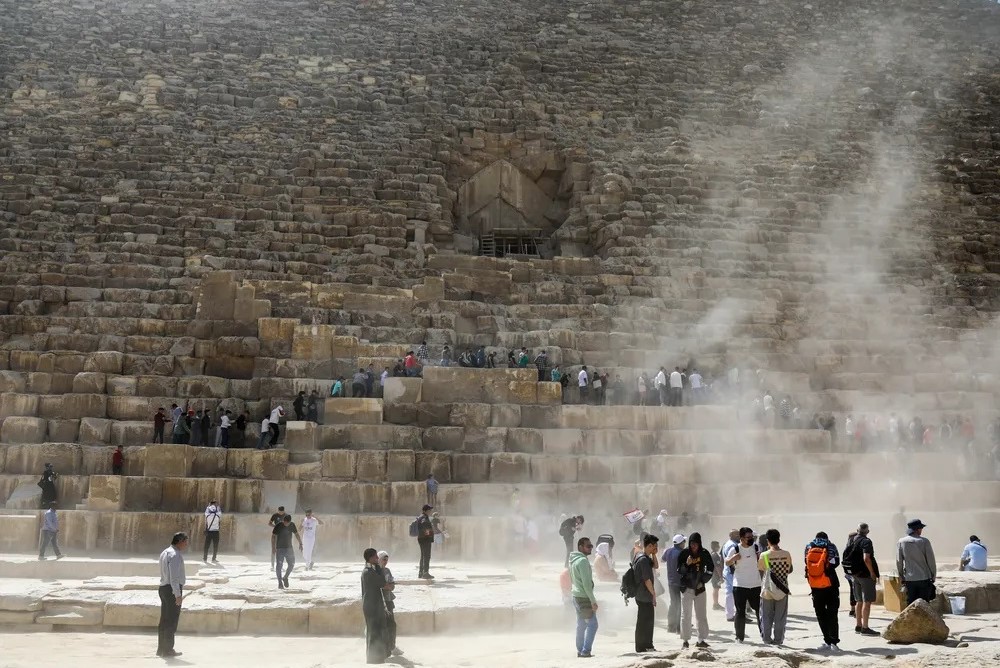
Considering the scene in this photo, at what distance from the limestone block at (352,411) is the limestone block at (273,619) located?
5193 millimetres

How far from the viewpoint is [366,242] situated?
18578 mm

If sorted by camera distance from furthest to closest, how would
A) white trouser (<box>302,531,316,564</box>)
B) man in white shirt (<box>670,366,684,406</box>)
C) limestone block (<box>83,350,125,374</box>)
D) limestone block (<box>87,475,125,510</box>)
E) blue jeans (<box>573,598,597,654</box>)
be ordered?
man in white shirt (<box>670,366,684,406</box>), limestone block (<box>83,350,125,374</box>), limestone block (<box>87,475,125,510</box>), white trouser (<box>302,531,316,564</box>), blue jeans (<box>573,598,597,654</box>)

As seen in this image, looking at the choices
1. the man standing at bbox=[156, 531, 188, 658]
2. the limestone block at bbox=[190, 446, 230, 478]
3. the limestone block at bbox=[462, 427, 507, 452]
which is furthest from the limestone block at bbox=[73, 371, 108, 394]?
the man standing at bbox=[156, 531, 188, 658]

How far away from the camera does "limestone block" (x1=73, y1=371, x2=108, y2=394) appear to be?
14.2 m

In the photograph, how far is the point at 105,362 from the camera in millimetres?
14734

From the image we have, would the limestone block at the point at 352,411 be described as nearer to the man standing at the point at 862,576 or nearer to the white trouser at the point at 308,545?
the white trouser at the point at 308,545

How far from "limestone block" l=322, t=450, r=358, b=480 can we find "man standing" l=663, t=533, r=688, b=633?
6.05 meters

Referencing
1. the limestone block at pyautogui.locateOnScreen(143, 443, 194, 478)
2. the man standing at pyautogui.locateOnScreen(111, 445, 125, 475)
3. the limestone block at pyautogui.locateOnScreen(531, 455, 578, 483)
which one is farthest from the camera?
the limestone block at pyautogui.locateOnScreen(531, 455, 578, 483)

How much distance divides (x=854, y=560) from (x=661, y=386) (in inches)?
282

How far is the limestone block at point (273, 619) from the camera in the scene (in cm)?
866

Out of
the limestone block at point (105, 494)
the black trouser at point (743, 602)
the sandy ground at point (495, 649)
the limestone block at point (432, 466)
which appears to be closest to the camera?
the sandy ground at point (495, 649)

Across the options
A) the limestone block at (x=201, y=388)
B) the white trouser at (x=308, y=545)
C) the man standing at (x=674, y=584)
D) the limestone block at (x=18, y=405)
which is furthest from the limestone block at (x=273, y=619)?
the limestone block at (x=18, y=405)

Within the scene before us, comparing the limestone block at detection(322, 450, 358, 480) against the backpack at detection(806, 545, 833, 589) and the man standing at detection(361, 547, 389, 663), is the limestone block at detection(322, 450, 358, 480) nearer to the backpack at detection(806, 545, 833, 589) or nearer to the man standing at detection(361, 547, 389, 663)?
the man standing at detection(361, 547, 389, 663)

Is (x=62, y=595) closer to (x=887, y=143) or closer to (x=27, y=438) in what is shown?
(x=27, y=438)
